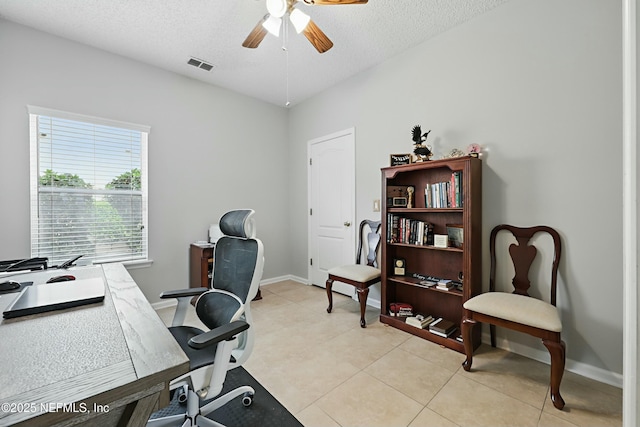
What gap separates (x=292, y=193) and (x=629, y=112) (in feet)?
13.4

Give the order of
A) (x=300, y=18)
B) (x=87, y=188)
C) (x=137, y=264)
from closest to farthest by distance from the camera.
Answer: (x=300, y=18), (x=87, y=188), (x=137, y=264)

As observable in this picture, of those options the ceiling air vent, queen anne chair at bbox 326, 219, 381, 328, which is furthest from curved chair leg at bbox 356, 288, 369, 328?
the ceiling air vent

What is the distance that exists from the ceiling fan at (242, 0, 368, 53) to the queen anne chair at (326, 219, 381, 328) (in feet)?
6.50

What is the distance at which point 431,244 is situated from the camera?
255cm

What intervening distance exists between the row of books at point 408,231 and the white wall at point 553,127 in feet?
1.58

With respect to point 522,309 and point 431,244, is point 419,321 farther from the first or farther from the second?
point 522,309

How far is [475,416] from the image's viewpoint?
4.98 ft

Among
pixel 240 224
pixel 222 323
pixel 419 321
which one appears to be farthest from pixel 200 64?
pixel 419 321

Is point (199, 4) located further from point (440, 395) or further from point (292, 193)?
point (440, 395)

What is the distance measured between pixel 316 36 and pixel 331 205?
2.13m

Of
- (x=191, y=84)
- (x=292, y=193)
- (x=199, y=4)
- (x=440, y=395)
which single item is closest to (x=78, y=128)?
(x=191, y=84)

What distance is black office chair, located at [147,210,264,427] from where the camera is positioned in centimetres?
116

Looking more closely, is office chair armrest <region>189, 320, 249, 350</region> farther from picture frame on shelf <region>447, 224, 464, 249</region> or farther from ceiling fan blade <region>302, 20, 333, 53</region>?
ceiling fan blade <region>302, 20, 333, 53</region>

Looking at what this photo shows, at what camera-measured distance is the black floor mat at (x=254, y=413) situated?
1.49m
